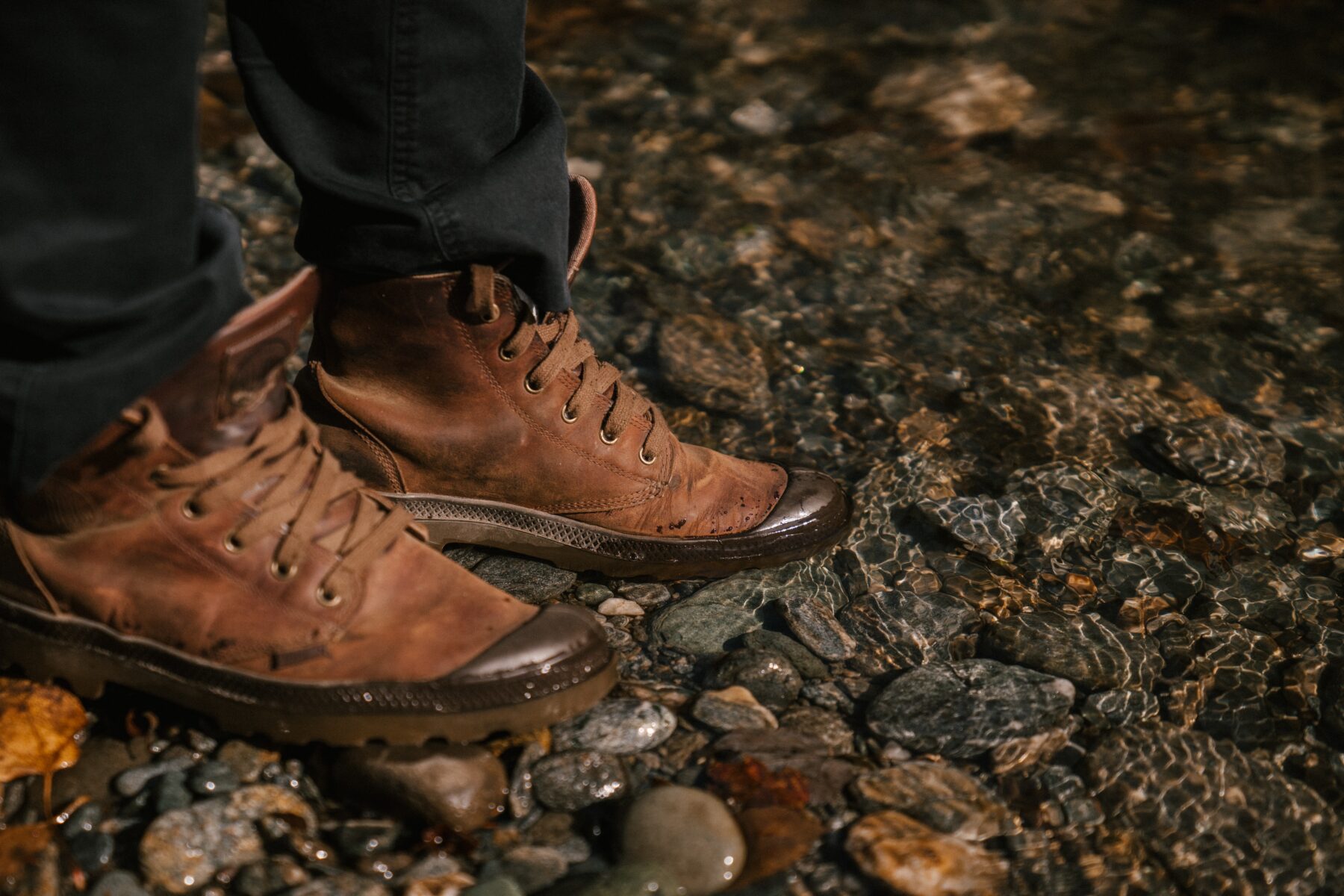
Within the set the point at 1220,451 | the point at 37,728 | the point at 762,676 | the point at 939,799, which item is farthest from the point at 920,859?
the point at 1220,451

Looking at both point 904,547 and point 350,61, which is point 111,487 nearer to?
point 350,61

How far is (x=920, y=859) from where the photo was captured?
1501 mm

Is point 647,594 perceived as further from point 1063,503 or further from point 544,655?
point 1063,503

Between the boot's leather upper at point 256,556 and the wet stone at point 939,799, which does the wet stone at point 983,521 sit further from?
the boot's leather upper at point 256,556

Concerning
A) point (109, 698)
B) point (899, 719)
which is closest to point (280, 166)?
point (109, 698)

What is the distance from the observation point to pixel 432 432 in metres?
1.88

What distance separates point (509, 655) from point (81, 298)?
2.38 feet

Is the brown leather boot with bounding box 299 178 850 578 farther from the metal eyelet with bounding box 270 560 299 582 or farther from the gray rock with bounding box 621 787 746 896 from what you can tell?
the gray rock with bounding box 621 787 746 896

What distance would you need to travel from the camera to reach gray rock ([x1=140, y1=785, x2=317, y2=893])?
143 cm

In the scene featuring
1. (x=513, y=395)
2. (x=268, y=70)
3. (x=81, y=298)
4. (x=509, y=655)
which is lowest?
(x=509, y=655)

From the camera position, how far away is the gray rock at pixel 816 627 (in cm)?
195

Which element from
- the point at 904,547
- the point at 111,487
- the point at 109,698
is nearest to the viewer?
the point at 111,487

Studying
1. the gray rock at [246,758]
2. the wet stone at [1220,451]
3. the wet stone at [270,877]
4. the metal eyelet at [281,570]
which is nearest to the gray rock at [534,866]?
the wet stone at [270,877]

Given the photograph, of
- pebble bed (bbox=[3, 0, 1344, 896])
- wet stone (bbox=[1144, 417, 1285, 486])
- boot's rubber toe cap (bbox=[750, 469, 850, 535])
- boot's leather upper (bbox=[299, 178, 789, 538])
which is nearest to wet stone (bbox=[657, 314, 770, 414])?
pebble bed (bbox=[3, 0, 1344, 896])
